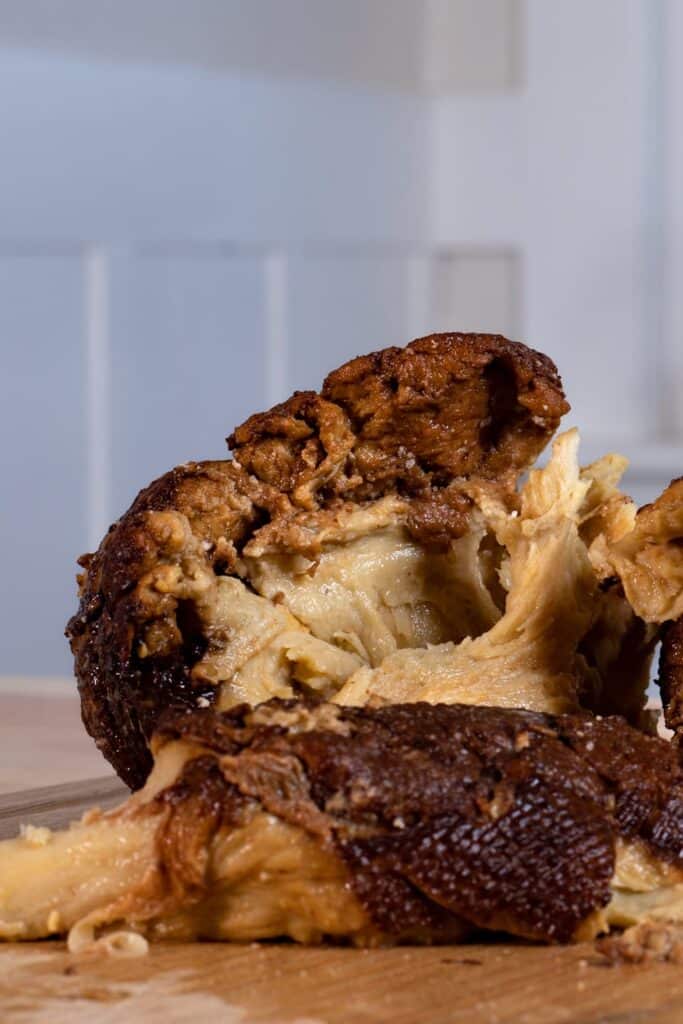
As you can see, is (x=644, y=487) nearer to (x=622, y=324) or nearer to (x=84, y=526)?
(x=622, y=324)

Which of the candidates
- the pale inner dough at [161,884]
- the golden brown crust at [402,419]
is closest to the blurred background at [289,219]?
the golden brown crust at [402,419]

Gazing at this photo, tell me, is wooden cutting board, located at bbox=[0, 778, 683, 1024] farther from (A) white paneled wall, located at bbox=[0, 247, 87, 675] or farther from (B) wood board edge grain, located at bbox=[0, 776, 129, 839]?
(A) white paneled wall, located at bbox=[0, 247, 87, 675]

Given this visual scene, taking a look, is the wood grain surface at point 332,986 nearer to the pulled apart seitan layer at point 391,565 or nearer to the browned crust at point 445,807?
the browned crust at point 445,807

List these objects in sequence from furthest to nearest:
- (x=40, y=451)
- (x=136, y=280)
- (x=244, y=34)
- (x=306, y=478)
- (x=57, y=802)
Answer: (x=244, y=34) < (x=136, y=280) < (x=40, y=451) < (x=57, y=802) < (x=306, y=478)

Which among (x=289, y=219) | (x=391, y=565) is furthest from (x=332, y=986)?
(x=289, y=219)

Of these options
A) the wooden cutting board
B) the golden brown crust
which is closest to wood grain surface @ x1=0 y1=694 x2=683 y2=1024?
the wooden cutting board

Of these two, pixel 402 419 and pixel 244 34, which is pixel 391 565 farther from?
pixel 244 34

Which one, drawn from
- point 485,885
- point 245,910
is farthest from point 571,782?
point 245,910
